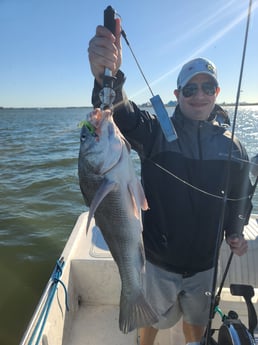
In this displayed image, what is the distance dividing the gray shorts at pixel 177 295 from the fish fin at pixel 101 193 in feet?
4.20

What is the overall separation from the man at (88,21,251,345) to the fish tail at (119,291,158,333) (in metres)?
0.61

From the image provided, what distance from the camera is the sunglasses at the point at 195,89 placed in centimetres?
270

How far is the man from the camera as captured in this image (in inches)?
102

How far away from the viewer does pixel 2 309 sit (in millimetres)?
5258

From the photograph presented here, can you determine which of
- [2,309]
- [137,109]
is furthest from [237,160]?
[2,309]

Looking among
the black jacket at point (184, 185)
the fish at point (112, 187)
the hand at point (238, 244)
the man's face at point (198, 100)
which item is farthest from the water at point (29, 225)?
the hand at point (238, 244)

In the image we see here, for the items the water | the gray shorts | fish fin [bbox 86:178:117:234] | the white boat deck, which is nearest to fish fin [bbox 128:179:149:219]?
fish fin [bbox 86:178:117:234]

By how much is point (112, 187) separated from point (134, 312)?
0.95 m

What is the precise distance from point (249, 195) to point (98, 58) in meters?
1.85

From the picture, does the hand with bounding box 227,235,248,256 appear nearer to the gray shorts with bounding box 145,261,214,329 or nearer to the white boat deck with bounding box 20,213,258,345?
the gray shorts with bounding box 145,261,214,329

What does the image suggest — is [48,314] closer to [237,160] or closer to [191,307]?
[191,307]

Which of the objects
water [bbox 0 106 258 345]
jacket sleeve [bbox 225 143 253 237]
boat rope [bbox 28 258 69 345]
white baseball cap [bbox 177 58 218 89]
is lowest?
water [bbox 0 106 258 345]

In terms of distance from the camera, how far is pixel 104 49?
1802mm

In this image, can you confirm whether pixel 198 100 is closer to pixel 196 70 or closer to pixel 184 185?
pixel 196 70
